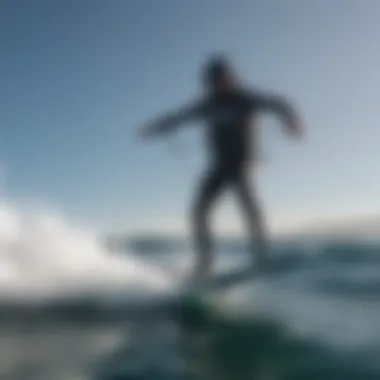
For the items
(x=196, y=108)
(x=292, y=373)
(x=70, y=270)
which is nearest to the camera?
(x=292, y=373)

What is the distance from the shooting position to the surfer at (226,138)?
3.07 m

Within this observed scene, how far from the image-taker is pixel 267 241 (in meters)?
3.28

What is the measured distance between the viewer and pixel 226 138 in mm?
3164

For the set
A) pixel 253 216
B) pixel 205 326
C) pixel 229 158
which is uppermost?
pixel 229 158

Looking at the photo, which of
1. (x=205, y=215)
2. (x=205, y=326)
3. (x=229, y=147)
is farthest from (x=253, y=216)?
(x=205, y=326)

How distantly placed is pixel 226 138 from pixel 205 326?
101 centimetres

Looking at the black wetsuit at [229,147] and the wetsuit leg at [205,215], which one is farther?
the wetsuit leg at [205,215]

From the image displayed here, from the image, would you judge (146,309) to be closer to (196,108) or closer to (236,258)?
(236,258)

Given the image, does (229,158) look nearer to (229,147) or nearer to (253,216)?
(229,147)

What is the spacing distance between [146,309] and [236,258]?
57 cm

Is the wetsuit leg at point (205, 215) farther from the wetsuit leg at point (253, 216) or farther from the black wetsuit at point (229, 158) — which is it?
the wetsuit leg at point (253, 216)

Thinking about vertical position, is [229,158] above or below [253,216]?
above

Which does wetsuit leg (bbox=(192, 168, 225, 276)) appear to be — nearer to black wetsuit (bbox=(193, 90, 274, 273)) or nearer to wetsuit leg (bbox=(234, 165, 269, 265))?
black wetsuit (bbox=(193, 90, 274, 273))

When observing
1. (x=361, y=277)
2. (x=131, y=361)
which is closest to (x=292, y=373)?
(x=131, y=361)
